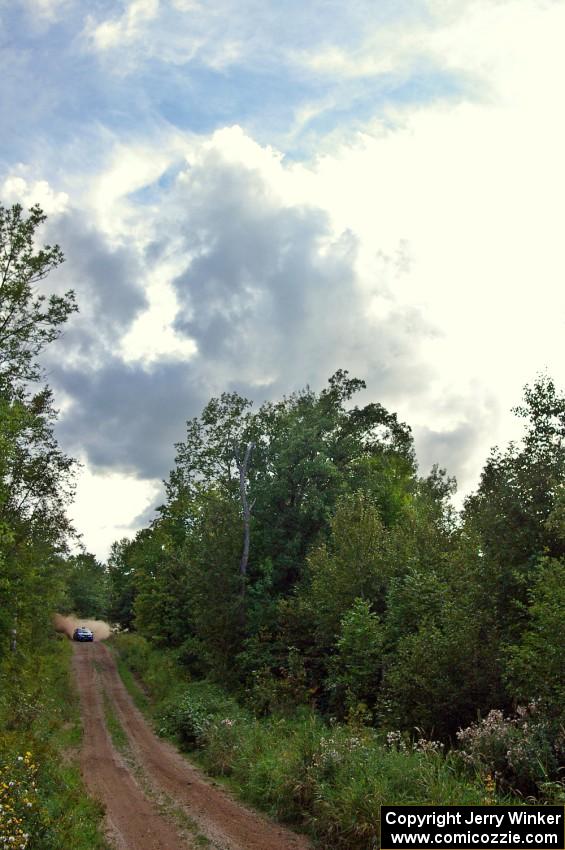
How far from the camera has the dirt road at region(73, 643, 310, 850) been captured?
42.1ft

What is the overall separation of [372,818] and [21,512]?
2287 centimetres

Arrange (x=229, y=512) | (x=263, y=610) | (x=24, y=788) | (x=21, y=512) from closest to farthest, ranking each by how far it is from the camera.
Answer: (x=24, y=788), (x=21, y=512), (x=263, y=610), (x=229, y=512)

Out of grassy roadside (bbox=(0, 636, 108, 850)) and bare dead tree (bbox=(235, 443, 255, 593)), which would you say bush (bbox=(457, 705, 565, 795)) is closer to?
grassy roadside (bbox=(0, 636, 108, 850))

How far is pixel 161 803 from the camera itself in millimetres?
15719

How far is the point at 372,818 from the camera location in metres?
11.3

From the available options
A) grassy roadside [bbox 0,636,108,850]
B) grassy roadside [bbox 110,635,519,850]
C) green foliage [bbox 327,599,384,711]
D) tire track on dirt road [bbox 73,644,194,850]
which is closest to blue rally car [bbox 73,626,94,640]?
tire track on dirt road [bbox 73,644,194,850]

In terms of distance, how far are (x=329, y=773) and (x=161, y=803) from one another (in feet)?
15.8

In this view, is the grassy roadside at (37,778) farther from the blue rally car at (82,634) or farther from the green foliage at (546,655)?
the blue rally car at (82,634)

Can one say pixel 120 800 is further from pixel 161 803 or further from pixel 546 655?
pixel 546 655

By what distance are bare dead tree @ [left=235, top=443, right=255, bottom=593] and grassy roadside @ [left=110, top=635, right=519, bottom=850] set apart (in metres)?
11.4

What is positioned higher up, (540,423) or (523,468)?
(540,423)

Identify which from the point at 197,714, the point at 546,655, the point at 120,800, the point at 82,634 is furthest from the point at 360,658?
the point at 82,634

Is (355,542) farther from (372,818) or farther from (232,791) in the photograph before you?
(372,818)

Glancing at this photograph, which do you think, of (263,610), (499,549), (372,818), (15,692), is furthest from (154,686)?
(372,818)
